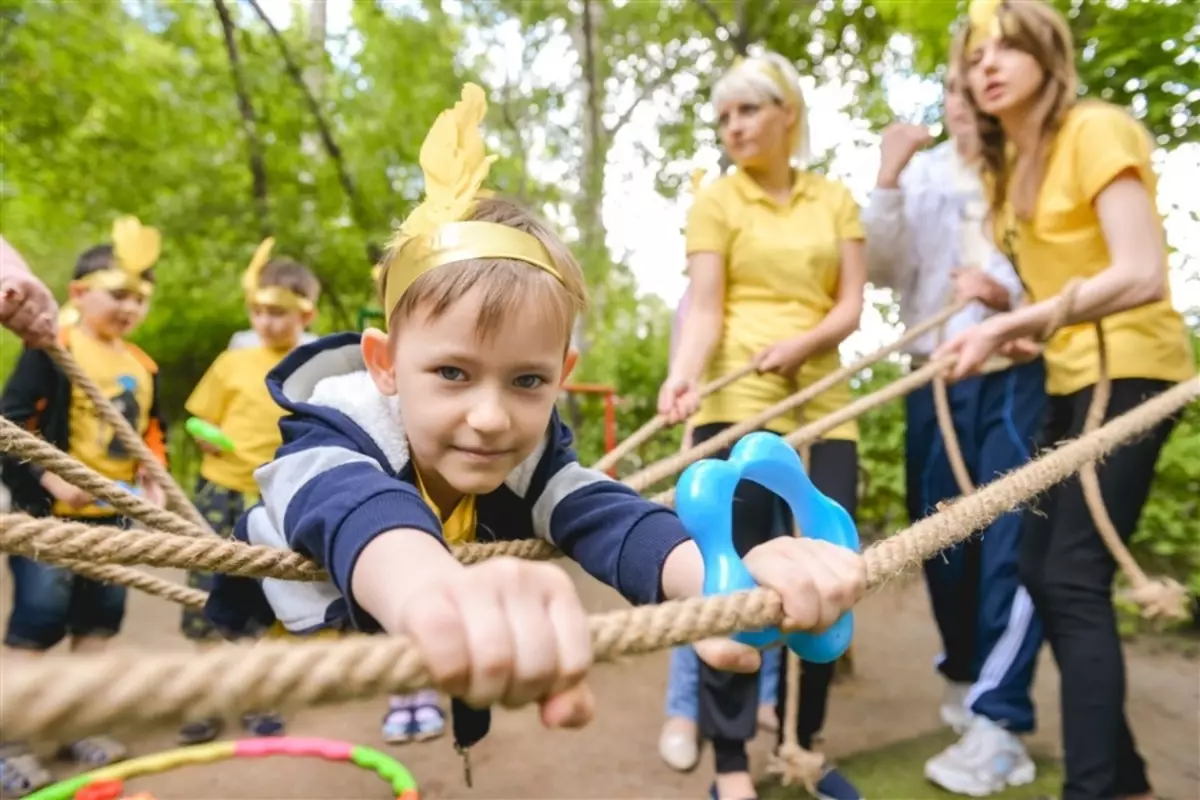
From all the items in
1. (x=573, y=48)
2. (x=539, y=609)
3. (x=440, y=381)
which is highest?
(x=573, y=48)

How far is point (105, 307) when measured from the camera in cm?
201

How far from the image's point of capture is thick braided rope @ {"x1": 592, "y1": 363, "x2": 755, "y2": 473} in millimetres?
1434

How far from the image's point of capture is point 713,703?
153cm

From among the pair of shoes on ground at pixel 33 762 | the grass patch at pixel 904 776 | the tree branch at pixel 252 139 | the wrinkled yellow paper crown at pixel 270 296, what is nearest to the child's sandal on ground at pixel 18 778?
the pair of shoes on ground at pixel 33 762

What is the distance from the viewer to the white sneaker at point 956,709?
190 cm

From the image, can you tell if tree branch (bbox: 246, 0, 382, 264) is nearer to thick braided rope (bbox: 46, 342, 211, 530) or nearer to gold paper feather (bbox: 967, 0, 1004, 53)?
thick braided rope (bbox: 46, 342, 211, 530)

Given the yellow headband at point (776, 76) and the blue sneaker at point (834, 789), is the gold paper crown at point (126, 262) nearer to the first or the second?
the yellow headband at point (776, 76)

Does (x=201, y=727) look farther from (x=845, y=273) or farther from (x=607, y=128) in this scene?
(x=607, y=128)

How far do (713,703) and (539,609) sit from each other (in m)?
1.21

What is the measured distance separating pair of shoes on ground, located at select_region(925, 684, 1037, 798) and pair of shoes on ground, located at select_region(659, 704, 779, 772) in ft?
1.08

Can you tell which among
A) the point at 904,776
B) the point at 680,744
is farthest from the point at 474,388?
A: the point at 904,776

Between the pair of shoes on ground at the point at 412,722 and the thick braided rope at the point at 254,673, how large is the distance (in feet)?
5.40

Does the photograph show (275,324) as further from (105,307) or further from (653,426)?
(653,426)

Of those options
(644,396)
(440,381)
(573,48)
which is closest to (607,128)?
(573,48)
